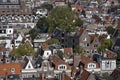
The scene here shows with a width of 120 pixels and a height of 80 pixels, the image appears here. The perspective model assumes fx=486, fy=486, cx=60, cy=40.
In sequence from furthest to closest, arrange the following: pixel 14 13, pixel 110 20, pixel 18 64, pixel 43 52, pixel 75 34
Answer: pixel 14 13
pixel 110 20
pixel 75 34
pixel 43 52
pixel 18 64

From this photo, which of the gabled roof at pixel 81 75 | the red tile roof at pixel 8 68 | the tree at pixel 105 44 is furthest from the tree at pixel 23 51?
the gabled roof at pixel 81 75

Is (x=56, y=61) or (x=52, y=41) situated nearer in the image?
(x=56, y=61)

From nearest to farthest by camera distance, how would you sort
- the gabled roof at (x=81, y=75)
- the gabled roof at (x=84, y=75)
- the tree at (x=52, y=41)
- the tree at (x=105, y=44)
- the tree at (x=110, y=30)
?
the gabled roof at (x=84, y=75) < the gabled roof at (x=81, y=75) < the tree at (x=105, y=44) < the tree at (x=52, y=41) < the tree at (x=110, y=30)

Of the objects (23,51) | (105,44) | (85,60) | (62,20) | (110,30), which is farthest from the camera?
(62,20)

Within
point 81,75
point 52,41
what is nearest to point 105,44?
point 52,41

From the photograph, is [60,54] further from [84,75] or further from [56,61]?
[84,75]

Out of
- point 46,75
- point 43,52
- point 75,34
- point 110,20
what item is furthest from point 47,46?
point 110,20

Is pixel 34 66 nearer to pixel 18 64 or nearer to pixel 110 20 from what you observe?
pixel 18 64

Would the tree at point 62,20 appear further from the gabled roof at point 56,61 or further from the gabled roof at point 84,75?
the gabled roof at point 84,75
